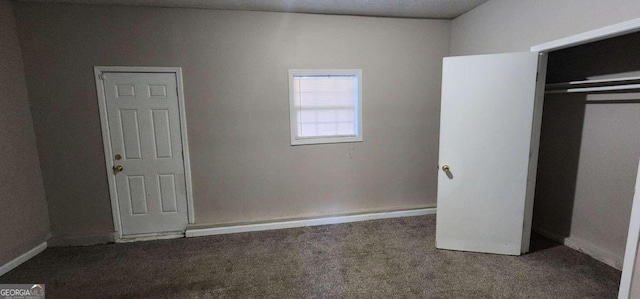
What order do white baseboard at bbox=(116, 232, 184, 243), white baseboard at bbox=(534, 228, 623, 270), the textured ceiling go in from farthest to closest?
white baseboard at bbox=(116, 232, 184, 243)
the textured ceiling
white baseboard at bbox=(534, 228, 623, 270)

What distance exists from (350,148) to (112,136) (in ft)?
8.69

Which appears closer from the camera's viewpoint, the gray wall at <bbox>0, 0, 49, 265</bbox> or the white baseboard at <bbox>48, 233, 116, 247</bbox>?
the gray wall at <bbox>0, 0, 49, 265</bbox>

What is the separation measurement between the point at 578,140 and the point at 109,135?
4642 millimetres

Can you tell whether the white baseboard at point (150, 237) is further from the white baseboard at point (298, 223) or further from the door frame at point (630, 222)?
the door frame at point (630, 222)

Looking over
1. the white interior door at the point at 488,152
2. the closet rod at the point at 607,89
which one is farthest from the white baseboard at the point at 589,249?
the closet rod at the point at 607,89

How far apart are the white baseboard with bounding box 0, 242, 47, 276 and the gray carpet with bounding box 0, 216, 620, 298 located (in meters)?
0.06

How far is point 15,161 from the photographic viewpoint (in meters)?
2.51

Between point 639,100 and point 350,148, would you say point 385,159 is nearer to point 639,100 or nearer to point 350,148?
point 350,148

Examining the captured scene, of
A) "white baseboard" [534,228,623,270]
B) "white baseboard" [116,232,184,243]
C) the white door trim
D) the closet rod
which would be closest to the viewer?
the white door trim

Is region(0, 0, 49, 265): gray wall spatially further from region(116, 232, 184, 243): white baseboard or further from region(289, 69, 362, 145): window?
region(289, 69, 362, 145): window

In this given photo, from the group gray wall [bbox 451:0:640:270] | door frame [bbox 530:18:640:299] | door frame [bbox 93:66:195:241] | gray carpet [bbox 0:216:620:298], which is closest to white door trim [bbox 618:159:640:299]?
door frame [bbox 530:18:640:299]

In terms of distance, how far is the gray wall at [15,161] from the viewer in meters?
2.41

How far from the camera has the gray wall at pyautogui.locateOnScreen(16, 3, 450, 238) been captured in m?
2.69

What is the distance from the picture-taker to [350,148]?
3324mm
